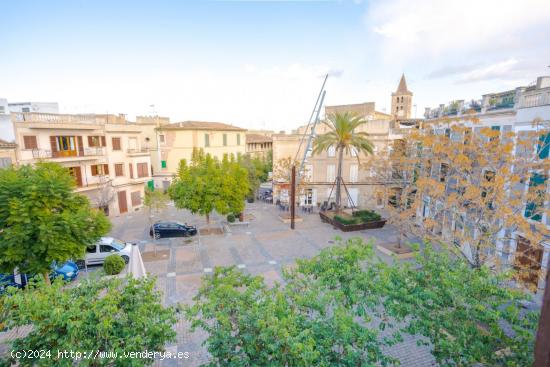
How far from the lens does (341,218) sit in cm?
2427

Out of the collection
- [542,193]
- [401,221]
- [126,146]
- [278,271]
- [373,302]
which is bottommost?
[278,271]

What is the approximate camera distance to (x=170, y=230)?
21.5 m

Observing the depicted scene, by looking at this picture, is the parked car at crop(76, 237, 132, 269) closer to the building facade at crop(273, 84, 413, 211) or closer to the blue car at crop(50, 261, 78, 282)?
the blue car at crop(50, 261, 78, 282)

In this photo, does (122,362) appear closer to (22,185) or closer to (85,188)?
(22,185)

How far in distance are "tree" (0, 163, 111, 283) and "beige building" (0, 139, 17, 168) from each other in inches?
431

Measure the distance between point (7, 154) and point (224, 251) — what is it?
16457 mm

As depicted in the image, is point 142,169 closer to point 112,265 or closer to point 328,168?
point 112,265

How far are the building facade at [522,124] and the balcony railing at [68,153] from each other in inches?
1002

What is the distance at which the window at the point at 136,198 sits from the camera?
29469 mm

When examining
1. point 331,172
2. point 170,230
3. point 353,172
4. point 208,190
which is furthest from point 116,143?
point 353,172

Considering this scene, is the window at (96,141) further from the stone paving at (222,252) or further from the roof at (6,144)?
the stone paving at (222,252)

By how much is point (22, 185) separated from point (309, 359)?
12.5m

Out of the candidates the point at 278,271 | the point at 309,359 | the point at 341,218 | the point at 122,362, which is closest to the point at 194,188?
the point at 278,271

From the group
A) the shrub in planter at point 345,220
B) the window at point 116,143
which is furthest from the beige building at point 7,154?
the shrub in planter at point 345,220
